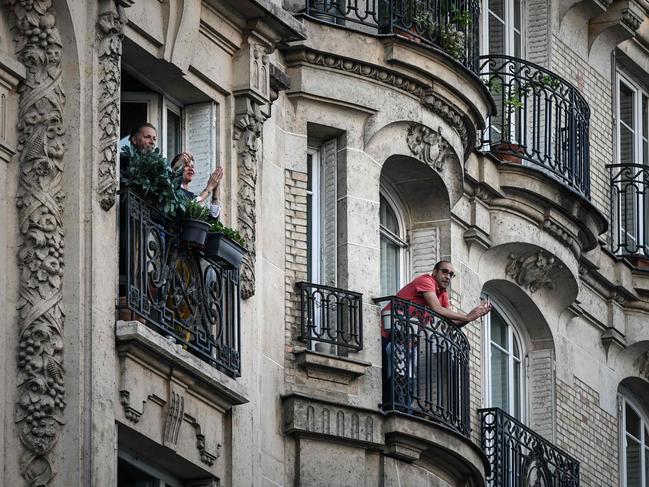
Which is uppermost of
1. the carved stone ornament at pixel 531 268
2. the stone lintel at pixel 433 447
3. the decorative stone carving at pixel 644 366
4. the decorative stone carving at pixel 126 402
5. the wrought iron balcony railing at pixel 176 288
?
the carved stone ornament at pixel 531 268

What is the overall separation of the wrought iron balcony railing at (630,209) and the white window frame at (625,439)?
4.81ft

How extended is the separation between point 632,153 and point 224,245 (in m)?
9.97

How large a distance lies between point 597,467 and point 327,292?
548 centimetres

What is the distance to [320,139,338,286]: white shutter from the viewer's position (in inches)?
992

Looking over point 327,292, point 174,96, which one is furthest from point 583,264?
point 174,96

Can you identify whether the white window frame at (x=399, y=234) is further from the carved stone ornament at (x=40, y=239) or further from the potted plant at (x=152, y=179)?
the carved stone ornament at (x=40, y=239)

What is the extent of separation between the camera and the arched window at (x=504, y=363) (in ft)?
92.5

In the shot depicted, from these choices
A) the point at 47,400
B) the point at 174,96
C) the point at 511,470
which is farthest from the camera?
the point at 511,470

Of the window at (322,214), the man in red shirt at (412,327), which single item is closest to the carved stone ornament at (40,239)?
the window at (322,214)

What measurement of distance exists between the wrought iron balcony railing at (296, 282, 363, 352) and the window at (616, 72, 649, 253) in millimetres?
6481

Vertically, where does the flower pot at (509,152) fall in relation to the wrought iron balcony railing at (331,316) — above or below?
above

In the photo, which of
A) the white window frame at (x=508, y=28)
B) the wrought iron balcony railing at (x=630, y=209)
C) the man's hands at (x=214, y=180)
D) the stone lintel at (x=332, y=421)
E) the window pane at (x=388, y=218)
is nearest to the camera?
the man's hands at (x=214, y=180)

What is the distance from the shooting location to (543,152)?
28.8 metres

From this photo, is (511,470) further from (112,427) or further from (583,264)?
(112,427)
